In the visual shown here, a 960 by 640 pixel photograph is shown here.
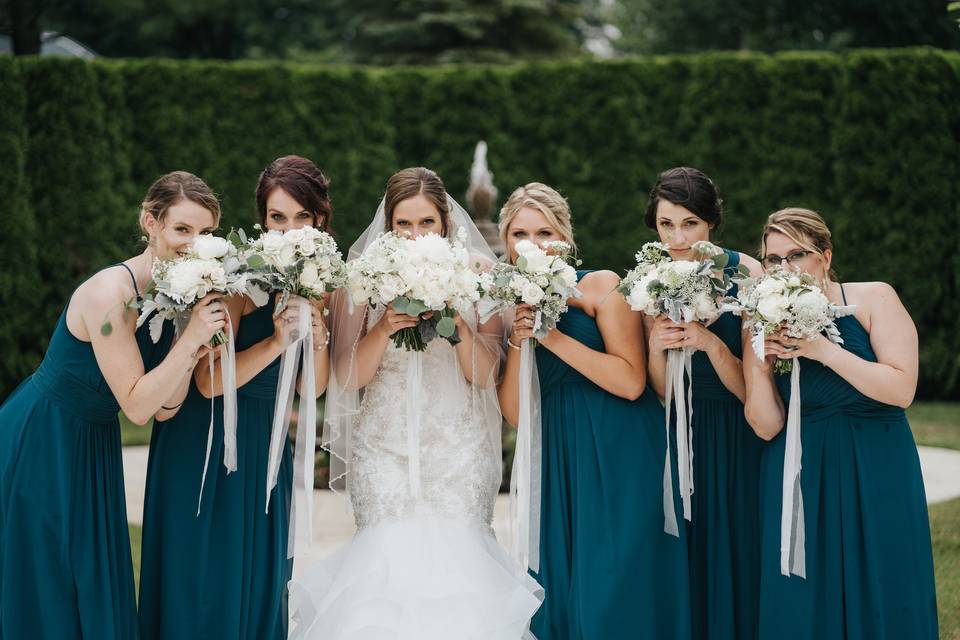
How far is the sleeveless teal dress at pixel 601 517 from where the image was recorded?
4020 mm

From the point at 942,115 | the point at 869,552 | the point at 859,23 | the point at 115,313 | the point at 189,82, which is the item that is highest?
the point at 859,23

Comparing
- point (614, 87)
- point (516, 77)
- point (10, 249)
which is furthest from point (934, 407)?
point (10, 249)

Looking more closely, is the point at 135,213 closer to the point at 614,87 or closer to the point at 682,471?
the point at 614,87

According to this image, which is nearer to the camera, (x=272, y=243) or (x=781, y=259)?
(x=272, y=243)

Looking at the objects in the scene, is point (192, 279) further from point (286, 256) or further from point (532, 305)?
point (532, 305)

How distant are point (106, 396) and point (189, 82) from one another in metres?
8.82

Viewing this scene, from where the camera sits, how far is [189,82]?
11.8 m

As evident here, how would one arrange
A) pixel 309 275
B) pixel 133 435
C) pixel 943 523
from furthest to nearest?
1. pixel 133 435
2. pixel 943 523
3. pixel 309 275

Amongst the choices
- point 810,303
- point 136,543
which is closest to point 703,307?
point 810,303

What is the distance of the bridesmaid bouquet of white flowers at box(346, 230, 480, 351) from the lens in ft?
12.5

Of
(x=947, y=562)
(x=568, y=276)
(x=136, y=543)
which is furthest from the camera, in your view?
(x=136, y=543)

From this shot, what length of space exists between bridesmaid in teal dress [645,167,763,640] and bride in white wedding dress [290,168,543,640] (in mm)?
730

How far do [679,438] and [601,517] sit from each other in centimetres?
46

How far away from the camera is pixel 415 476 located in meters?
4.17
